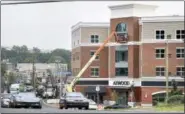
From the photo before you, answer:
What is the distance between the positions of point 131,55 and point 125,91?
354 centimetres

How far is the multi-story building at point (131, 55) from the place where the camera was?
4675 centimetres

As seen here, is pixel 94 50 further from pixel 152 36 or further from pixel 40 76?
pixel 40 76

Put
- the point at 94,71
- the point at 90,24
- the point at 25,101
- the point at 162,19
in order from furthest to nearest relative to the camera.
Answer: the point at 94,71 → the point at 90,24 → the point at 162,19 → the point at 25,101

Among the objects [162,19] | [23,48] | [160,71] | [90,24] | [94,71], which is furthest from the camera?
[94,71]

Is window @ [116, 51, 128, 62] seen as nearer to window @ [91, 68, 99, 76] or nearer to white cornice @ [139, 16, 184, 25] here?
window @ [91, 68, 99, 76]

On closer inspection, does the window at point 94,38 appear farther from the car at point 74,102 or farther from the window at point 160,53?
the car at point 74,102

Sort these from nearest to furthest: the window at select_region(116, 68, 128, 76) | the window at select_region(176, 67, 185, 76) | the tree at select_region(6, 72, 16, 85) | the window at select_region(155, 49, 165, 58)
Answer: the tree at select_region(6, 72, 16, 85) < the window at select_region(176, 67, 185, 76) < the window at select_region(155, 49, 165, 58) < the window at select_region(116, 68, 128, 76)

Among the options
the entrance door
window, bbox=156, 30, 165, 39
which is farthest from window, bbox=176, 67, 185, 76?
the entrance door

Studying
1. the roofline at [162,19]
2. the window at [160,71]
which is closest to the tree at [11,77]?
the roofline at [162,19]

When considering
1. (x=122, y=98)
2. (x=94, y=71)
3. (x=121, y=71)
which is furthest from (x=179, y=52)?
(x=94, y=71)

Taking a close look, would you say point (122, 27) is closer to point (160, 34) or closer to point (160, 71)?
point (160, 71)

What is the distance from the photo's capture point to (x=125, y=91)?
173 feet

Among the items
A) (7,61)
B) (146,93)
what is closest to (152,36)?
(146,93)

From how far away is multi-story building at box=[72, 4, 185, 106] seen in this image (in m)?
46.8
